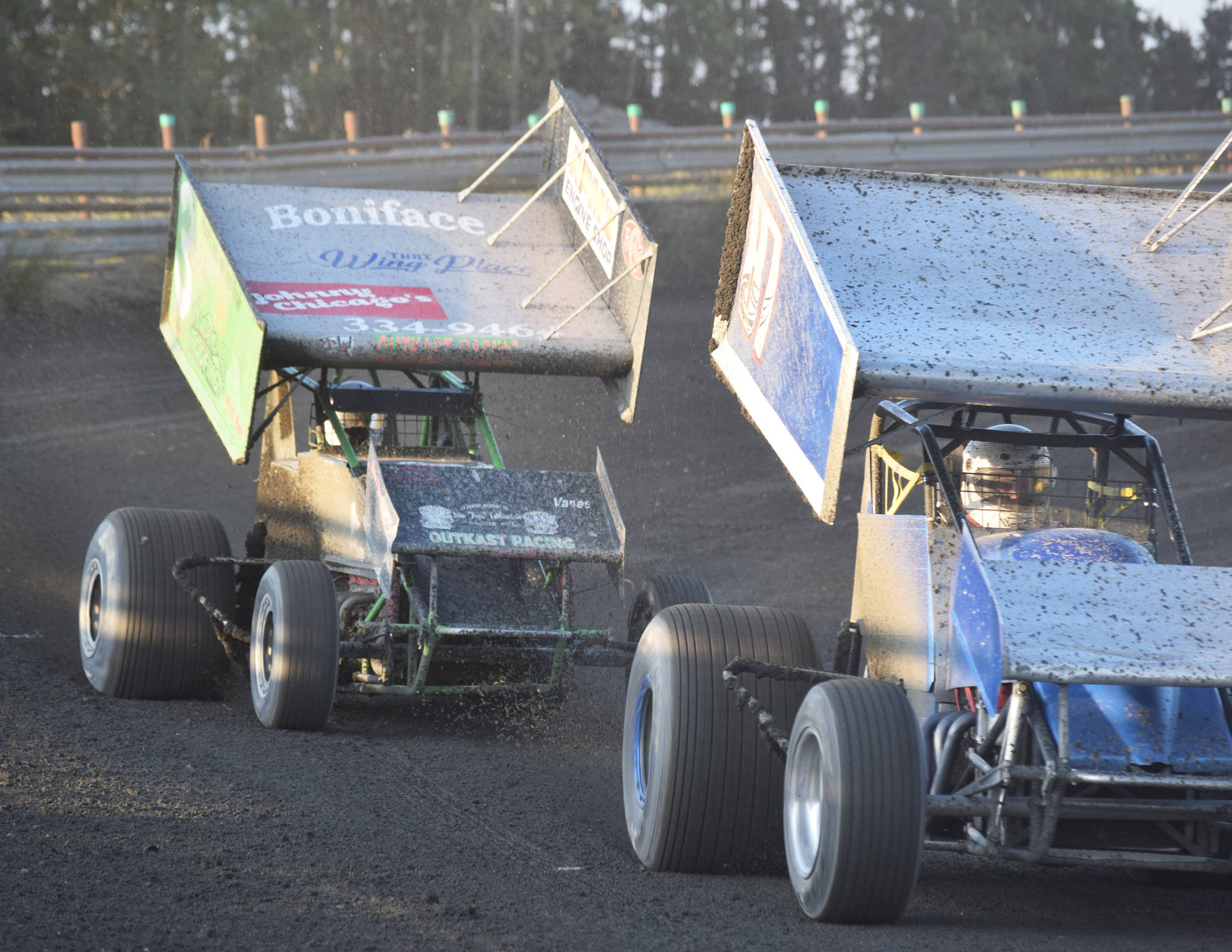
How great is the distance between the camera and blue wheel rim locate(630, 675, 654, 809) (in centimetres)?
538

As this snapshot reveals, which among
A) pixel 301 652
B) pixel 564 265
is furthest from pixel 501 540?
pixel 564 265

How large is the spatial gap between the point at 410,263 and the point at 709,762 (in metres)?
4.87

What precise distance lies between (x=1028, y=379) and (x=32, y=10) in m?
32.1

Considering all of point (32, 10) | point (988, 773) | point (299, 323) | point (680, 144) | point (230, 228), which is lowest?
point (988, 773)

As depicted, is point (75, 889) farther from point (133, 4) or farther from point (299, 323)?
point (133, 4)

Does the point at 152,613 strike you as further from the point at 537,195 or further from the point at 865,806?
the point at 865,806

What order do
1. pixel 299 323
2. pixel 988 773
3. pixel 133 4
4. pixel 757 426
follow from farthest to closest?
pixel 133 4 < pixel 299 323 < pixel 757 426 < pixel 988 773

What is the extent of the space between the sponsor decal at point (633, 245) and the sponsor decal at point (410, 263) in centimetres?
82

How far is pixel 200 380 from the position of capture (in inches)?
353

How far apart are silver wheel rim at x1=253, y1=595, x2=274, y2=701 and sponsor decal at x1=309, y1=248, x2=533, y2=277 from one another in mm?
2277

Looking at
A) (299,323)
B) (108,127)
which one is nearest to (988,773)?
(299,323)

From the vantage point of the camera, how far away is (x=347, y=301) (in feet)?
27.9

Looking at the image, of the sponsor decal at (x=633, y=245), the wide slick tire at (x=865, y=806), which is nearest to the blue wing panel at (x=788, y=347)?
the wide slick tire at (x=865, y=806)

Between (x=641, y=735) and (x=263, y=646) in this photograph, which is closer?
(x=641, y=735)
